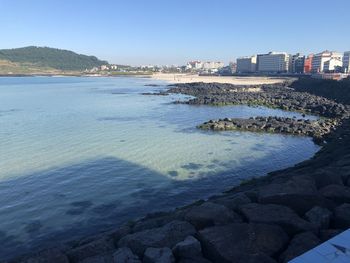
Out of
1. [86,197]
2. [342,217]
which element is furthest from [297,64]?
[342,217]

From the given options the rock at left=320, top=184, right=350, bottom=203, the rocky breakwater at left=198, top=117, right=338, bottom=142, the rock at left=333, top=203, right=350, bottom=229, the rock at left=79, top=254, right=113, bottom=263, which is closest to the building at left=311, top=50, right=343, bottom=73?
the rocky breakwater at left=198, top=117, right=338, bottom=142

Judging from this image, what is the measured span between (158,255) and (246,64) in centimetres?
18378

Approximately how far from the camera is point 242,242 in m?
7.03

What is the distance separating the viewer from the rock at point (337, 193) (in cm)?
932

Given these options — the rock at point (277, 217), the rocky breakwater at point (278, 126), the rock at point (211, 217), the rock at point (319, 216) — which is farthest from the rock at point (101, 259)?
the rocky breakwater at point (278, 126)

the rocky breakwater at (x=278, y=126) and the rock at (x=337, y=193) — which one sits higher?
the rock at (x=337, y=193)

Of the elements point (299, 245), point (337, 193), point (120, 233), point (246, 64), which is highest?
point (246, 64)

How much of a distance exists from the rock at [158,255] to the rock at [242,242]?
76 centimetres

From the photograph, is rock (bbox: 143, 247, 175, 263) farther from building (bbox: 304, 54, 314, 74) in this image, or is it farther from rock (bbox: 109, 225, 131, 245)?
building (bbox: 304, 54, 314, 74)

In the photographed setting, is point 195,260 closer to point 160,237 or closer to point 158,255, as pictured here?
point 158,255

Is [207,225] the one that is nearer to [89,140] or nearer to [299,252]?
[299,252]

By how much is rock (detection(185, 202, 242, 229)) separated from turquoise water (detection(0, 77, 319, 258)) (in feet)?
13.7

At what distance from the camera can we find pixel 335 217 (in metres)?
8.21

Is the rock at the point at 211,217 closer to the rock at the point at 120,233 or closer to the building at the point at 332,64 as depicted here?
the rock at the point at 120,233
